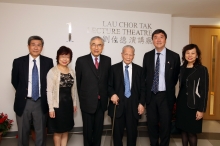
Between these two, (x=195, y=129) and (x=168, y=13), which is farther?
(x=168, y=13)

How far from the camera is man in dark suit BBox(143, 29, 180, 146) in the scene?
2.44m

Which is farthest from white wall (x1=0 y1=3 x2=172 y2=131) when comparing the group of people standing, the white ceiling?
the group of people standing

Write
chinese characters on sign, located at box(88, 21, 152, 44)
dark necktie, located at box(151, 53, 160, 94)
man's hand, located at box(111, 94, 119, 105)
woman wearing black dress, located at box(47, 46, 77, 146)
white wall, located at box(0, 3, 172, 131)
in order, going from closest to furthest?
woman wearing black dress, located at box(47, 46, 77, 146)
man's hand, located at box(111, 94, 119, 105)
dark necktie, located at box(151, 53, 160, 94)
white wall, located at box(0, 3, 172, 131)
chinese characters on sign, located at box(88, 21, 152, 44)

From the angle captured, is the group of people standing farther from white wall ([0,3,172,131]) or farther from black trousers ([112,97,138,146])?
white wall ([0,3,172,131])

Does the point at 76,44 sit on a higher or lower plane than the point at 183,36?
lower

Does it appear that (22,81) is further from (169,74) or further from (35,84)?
(169,74)

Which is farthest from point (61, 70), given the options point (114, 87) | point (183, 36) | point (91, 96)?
point (183, 36)

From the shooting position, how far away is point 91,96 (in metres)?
2.32

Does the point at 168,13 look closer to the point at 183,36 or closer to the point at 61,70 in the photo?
the point at 183,36

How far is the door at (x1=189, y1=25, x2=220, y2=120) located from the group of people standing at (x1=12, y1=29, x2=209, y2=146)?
229 centimetres

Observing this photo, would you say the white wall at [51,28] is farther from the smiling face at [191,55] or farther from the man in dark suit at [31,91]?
→ the smiling face at [191,55]

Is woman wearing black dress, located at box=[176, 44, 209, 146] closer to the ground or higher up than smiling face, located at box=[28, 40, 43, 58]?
closer to the ground

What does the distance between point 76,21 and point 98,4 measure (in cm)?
55

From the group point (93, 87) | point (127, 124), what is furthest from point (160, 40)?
point (127, 124)
